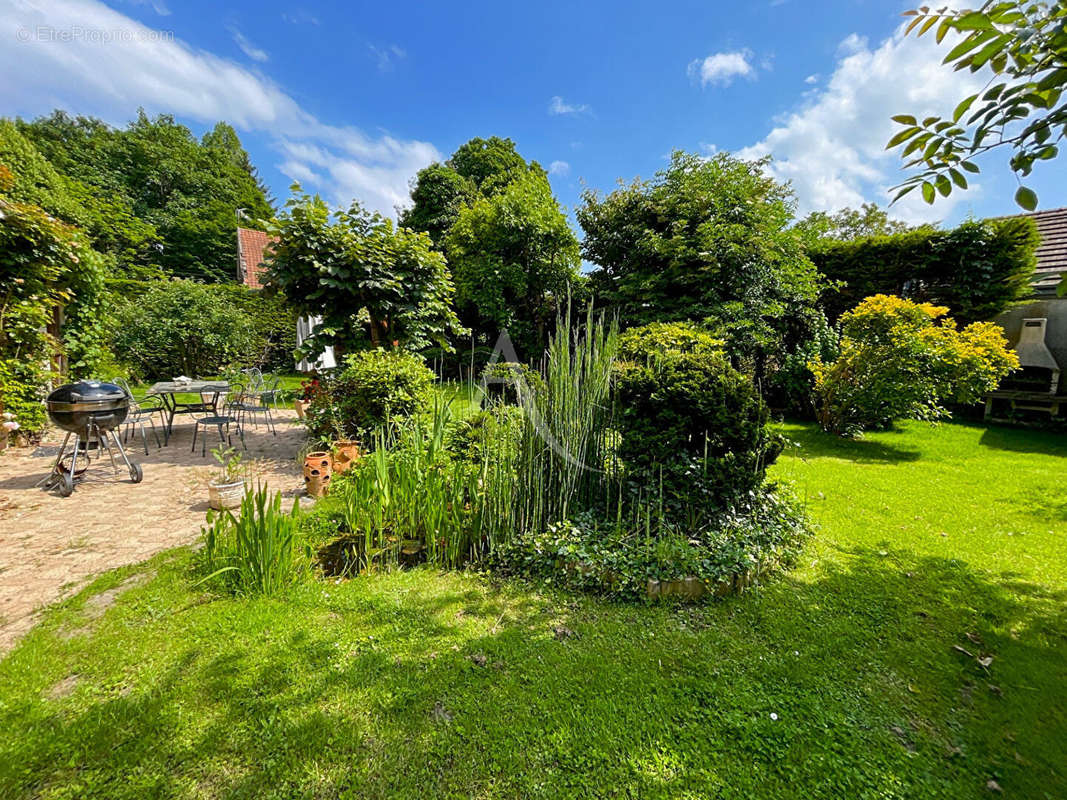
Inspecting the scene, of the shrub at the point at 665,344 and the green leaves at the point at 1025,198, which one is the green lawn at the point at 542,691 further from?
the green leaves at the point at 1025,198

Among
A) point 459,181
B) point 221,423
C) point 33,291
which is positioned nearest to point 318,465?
point 221,423

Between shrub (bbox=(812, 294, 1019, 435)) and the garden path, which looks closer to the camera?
the garden path

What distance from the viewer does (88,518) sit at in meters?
3.21

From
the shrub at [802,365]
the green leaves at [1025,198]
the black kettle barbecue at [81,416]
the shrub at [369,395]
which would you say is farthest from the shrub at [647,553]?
the shrub at [802,365]

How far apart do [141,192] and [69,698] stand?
3293 centimetres

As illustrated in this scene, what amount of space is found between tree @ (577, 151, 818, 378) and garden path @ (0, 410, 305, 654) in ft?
21.8

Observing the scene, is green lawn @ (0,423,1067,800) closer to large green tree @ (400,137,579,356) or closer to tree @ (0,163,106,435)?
tree @ (0,163,106,435)

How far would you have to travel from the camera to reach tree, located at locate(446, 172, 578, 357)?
35.5ft

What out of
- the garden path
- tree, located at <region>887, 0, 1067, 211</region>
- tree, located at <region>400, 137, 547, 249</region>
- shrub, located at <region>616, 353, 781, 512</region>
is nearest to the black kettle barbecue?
the garden path

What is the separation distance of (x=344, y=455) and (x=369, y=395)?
723 millimetres

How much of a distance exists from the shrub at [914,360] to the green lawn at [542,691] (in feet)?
12.2

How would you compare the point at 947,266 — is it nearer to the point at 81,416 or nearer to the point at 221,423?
the point at 221,423

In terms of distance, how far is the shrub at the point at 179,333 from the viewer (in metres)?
10.4

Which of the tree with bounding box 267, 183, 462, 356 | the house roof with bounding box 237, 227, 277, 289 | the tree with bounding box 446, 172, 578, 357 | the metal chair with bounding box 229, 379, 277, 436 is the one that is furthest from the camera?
the house roof with bounding box 237, 227, 277, 289
